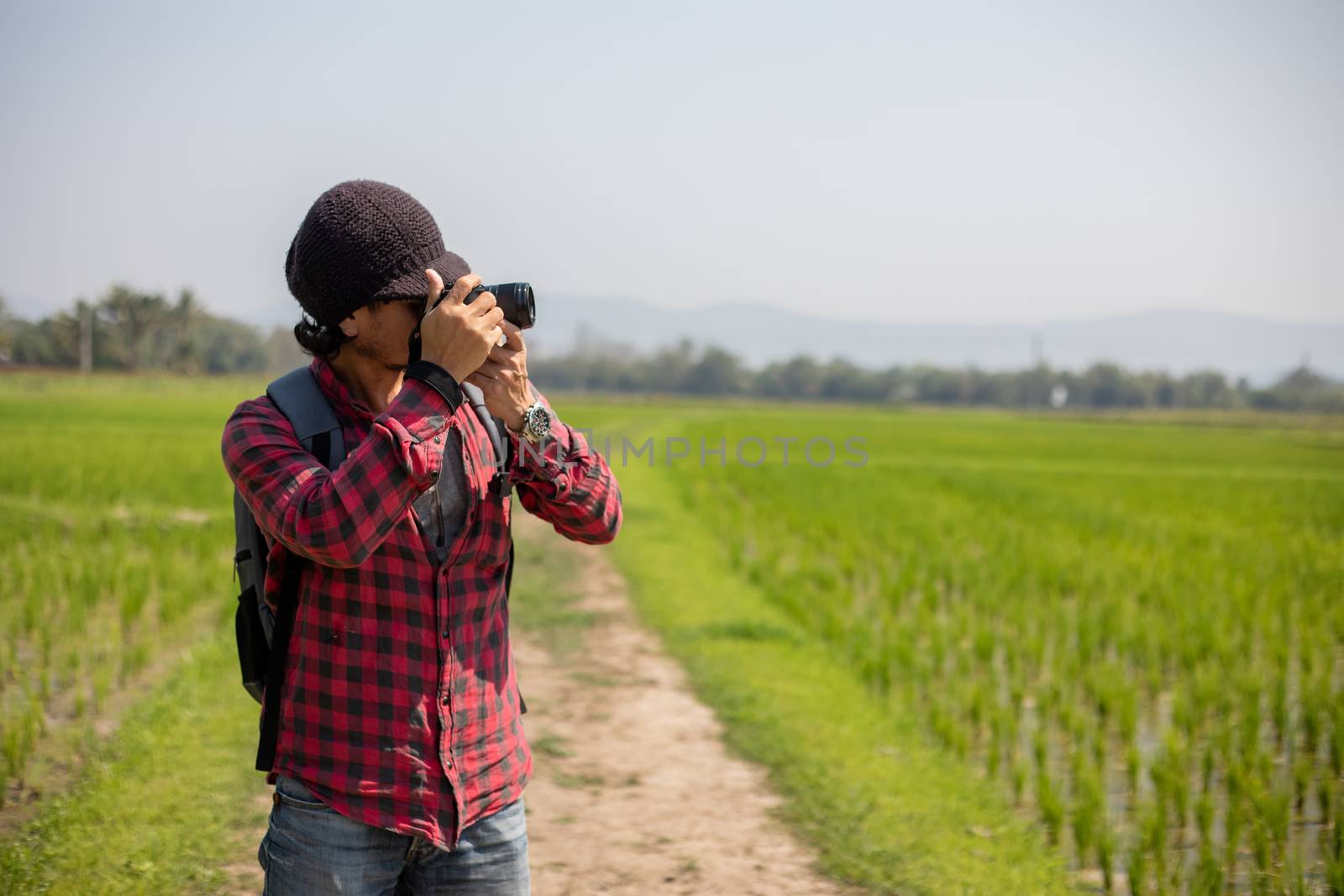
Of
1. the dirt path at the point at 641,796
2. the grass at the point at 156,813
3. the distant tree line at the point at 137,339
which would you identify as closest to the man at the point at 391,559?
the dirt path at the point at 641,796

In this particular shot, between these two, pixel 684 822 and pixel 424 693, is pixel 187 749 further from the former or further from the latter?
pixel 424 693

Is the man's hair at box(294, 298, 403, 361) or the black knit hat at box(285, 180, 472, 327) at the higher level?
the black knit hat at box(285, 180, 472, 327)

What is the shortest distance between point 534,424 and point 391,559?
0.89 ft

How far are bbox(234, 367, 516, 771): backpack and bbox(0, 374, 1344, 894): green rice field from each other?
193cm

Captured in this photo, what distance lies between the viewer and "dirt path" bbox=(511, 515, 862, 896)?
3277 mm

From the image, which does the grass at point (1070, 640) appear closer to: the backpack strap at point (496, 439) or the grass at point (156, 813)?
the grass at point (156, 813)

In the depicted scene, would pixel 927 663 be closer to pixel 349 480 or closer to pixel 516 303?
pixel 516 303

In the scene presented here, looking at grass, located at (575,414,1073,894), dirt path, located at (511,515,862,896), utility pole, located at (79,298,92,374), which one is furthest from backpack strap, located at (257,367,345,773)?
utility pole, located at (79,298,92,374)

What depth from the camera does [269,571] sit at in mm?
1531

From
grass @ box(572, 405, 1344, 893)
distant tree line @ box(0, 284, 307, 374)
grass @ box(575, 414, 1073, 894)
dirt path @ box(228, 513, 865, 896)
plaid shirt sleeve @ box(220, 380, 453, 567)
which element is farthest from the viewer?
distant tree line @ box(0, 284, 307, 374)

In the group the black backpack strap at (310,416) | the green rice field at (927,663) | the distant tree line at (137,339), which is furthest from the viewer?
the distant tree line at (137,339)

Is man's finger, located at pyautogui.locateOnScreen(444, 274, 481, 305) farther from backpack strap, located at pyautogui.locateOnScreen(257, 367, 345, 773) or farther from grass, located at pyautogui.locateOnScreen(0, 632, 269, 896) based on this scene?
grass, located at pyautogui.locateOnScreen(0, 632, 269, 896)

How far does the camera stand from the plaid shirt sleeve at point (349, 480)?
4.42 feet

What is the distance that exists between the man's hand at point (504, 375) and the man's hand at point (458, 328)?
101 mm
